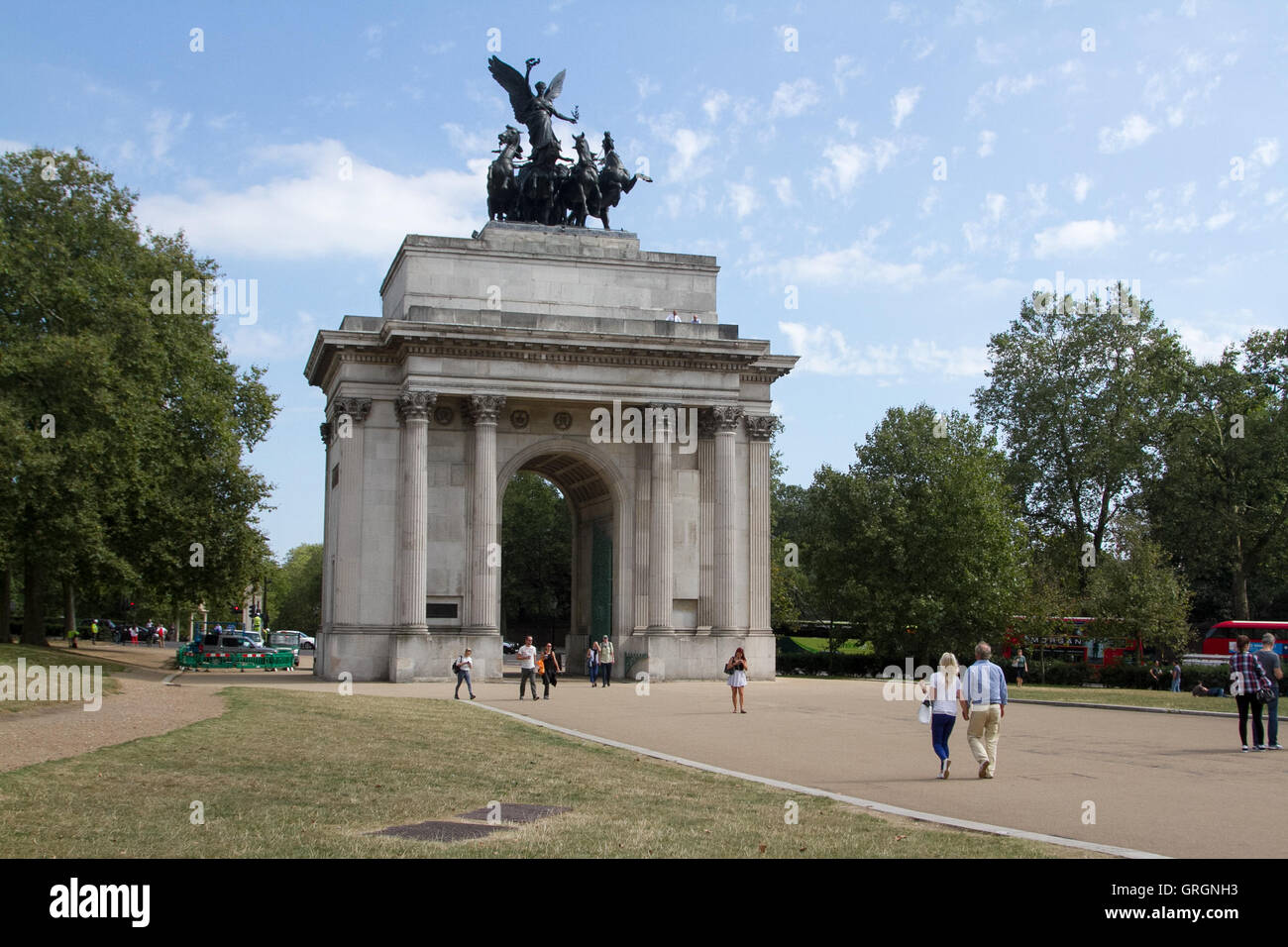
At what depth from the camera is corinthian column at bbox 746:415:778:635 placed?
166 ft

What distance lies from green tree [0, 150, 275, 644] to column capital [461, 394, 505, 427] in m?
11.2

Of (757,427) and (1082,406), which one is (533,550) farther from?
(757,427)

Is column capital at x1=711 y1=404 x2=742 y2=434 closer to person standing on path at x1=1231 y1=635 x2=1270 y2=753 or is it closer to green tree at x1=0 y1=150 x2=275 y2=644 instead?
green tree at x1=0 y1=150 x2=275 y2=644

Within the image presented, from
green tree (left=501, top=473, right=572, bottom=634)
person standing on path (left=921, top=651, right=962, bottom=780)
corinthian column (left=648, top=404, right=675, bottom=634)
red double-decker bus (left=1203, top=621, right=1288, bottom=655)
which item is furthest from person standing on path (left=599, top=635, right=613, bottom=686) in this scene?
green tree (left=501, top=473, right=572, bottom=634)

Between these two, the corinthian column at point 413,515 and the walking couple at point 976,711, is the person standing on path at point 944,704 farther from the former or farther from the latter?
the corinthian column at point 413,515

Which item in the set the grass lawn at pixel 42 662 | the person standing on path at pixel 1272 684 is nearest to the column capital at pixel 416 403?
the grass lawn at pixel 42 662

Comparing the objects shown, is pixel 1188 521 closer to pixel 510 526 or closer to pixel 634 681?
pixel 634 681

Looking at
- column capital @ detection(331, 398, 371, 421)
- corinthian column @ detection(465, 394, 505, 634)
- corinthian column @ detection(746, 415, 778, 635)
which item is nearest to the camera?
corinthian column @ detection(465, 394, 505, 634)

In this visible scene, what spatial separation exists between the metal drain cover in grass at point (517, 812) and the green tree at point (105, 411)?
30.8 metres

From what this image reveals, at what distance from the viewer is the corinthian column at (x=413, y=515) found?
4603 centimetres

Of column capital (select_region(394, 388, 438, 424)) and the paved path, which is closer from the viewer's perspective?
the paved path

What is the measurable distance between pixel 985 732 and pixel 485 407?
31.0 meters

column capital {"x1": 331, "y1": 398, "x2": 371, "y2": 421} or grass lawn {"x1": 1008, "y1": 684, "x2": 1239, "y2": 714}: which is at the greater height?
column capital {"x1": 331, "y1": 398, "x2": 371, "y2": 421}
